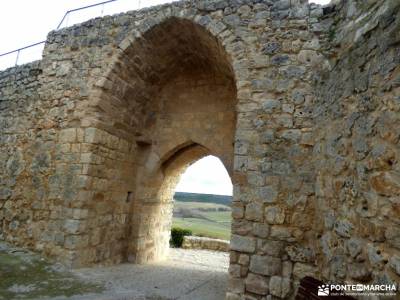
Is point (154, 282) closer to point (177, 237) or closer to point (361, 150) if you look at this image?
point (361, 150)

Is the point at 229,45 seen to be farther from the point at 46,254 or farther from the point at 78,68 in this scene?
the point at 46,254

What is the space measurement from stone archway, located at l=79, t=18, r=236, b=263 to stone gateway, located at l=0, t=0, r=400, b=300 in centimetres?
3

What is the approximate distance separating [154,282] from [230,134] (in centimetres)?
259

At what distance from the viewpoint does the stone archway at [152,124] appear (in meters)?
4.59

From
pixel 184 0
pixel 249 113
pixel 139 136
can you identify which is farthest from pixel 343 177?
pixel 139 136

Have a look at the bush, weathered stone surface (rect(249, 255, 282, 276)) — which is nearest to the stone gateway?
weathered stone surface (rect(249, 255, 282, 276))

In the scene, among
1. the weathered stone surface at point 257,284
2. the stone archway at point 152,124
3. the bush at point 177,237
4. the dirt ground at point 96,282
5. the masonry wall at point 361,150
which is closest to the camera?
the masonry wall at point 361,150

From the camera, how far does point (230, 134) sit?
505 cm

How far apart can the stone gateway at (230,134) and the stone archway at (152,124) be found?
0.03m

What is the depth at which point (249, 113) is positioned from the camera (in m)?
3.59

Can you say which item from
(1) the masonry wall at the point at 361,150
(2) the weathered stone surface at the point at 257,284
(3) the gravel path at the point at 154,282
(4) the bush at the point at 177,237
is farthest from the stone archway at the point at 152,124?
(4) the bush at the point at 177,237
